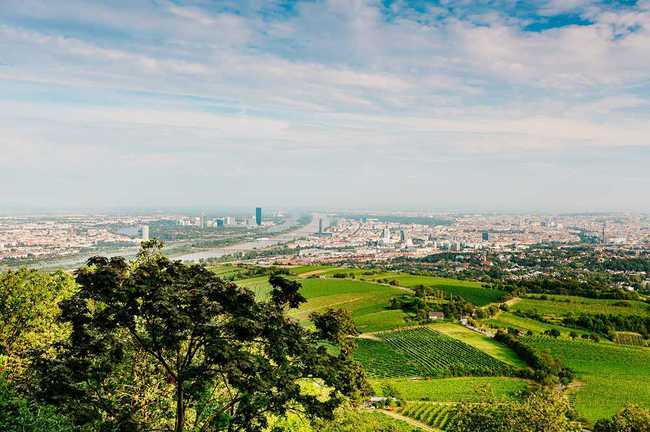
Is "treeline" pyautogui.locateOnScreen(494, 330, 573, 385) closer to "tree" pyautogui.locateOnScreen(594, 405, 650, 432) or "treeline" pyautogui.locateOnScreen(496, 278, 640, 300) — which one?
"tree" pyautogui.locateOnScreen(594, 405, 650, 432)

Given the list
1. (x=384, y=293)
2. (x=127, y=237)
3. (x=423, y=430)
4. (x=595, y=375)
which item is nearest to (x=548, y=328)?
(x=595, y=375)

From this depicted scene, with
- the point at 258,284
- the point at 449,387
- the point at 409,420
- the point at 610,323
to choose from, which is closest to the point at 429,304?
the point at 610,323

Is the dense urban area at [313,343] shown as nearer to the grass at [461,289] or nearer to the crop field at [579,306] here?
the crop field at [579,306]

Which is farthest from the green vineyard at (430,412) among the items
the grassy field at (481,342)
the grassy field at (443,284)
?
the grassy field at (443,284)

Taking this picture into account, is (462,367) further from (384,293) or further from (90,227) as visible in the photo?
(90,227)

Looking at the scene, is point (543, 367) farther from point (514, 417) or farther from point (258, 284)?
point (258, 284)

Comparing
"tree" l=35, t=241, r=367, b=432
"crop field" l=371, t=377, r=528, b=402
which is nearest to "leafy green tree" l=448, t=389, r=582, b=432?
"tree" l=35, t=241, r=367, b=432
